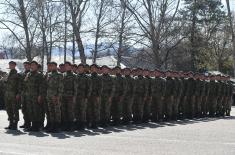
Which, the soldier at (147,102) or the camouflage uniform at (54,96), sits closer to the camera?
the camouflage uniform at (54,96)

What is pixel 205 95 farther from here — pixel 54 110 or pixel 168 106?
pixel 54 110

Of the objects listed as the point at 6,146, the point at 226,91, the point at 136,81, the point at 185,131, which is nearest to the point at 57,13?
the point at 226,91

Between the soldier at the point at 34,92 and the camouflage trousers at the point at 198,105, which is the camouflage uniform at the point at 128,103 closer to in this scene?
the soldier at the point at 34,92

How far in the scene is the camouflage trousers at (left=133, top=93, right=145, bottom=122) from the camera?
1772cm

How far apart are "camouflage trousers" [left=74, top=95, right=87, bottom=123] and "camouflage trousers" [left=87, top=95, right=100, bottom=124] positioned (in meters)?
0.36

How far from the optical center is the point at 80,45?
37.3 metres

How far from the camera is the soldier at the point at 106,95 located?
52.9 feet

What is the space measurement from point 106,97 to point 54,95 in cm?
209

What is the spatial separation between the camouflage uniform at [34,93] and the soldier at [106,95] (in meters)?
2.00

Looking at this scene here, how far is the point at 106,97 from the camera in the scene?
16.3 metres

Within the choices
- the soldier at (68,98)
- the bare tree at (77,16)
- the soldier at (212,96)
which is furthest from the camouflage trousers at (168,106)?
the bare tree at (77,16)

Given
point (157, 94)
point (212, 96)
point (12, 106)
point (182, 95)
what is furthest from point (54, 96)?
point (212, 96)

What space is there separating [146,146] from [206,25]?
46.8 meters

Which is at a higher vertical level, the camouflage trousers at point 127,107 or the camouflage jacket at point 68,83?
the camouflage jacket at point 68,83
